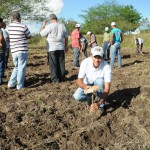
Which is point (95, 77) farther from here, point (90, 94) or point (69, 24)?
point (69, 24)

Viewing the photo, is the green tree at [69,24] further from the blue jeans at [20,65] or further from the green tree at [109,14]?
the blue jeans at [20,65]

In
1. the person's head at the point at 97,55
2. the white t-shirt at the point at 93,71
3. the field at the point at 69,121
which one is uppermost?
the person's head at the point at 97,55

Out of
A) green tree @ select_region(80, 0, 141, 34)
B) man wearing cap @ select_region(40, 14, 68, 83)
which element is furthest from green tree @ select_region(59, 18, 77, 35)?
man wearing cap @ select_region(40, 14, 68, 83)

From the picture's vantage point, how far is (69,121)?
18.1 feet

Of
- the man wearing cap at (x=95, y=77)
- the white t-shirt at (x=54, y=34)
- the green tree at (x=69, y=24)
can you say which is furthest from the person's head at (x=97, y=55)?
the green tree at (x=69, y=24)

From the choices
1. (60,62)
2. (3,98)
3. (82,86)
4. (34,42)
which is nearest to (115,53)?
(60,62)

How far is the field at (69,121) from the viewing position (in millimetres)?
4648

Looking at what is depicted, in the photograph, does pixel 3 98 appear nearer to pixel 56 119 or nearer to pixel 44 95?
pixel 44 95

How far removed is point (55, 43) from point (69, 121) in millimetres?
3284

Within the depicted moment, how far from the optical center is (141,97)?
259 inches

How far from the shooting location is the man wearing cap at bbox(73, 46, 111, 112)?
5.37 metres

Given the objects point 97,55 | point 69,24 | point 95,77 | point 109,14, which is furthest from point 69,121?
point 109,14

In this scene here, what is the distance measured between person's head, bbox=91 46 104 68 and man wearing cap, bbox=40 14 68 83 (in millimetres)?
3040

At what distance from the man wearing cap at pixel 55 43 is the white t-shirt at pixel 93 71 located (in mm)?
2850
